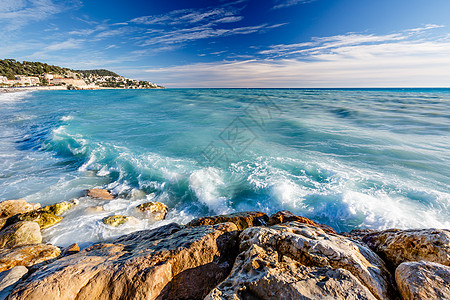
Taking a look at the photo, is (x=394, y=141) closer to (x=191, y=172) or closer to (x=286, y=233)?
(x=191, y=172)

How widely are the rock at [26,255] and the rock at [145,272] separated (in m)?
1.51

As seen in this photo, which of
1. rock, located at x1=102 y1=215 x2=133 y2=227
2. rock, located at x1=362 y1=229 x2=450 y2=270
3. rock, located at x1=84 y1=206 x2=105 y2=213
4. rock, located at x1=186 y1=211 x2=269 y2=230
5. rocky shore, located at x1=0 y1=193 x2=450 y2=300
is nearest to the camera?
rocky shore, located at x1=0 y1=193 x2=450 y2=300

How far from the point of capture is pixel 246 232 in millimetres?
3268

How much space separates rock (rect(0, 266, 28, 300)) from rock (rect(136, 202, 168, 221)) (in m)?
3.29

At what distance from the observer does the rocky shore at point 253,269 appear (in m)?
2.18

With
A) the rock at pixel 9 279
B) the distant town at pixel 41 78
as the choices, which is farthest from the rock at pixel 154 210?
the distant town at pixel 41 78

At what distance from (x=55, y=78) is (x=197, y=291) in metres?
160

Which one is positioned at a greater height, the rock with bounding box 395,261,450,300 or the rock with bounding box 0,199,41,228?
the rock with bounding box 395,261,450,300

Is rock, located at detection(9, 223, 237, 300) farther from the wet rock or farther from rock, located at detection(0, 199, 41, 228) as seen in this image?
rock, located at detection(0, 199, 41, 228)

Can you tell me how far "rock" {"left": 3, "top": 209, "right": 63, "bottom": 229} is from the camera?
5742 millimetres

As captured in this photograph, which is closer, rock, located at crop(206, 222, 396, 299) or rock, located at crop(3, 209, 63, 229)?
rock, located at crop(206, 222, 396, 299)

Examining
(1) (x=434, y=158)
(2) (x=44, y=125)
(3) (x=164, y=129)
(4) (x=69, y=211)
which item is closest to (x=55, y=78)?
(2) (x=44, y=125)

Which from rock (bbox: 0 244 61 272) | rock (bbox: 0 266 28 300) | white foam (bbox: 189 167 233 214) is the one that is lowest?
white foam (bbox: 189 167 233 214)

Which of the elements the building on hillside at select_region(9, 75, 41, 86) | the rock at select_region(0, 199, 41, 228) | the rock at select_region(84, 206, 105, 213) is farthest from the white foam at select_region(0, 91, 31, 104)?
the building on hillside at select_region(9, 75, 41, 86)
